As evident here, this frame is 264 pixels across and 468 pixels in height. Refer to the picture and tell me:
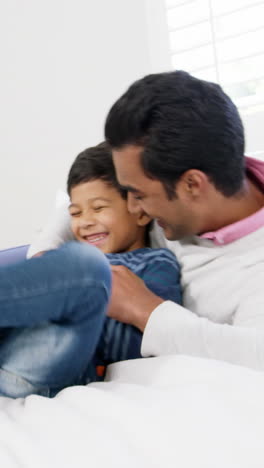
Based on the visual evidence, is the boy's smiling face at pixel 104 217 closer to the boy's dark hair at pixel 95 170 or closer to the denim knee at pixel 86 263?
the boy's dark hair at pixel 95 170

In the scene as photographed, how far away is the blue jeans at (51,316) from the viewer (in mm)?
774

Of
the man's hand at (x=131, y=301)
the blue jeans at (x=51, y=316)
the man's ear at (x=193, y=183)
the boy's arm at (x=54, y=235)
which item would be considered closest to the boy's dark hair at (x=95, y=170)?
the boy's arm at (x=54, y=235)

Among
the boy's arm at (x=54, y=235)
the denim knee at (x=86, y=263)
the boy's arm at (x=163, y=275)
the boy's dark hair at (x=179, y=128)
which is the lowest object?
the boy's arm at (x=54, y=235)

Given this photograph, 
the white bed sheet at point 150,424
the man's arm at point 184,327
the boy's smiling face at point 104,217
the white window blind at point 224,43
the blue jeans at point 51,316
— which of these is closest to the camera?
the white bed sheet at point 150,424

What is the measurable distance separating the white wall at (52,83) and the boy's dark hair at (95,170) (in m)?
1.11

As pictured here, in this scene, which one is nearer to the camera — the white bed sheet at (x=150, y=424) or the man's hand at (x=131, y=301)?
the white bed sheet at (x=150, y=424)

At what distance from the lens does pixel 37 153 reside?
263cm

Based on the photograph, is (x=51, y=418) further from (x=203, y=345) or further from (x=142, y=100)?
(x=142, y=100)

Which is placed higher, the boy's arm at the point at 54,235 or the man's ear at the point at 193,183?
the man's ear at the point at 193,183

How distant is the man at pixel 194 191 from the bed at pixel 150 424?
0.78 ft

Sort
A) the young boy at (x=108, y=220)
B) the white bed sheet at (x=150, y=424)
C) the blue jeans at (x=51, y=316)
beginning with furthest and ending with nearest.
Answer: the young boy at (x=108, y=220)
the blue jeans at (x=51, y=316)
the white bed sheet at (x=150, y=424)

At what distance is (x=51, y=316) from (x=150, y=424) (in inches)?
9.4

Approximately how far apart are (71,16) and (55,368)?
2.02m

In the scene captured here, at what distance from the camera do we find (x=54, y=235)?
1.50 m
